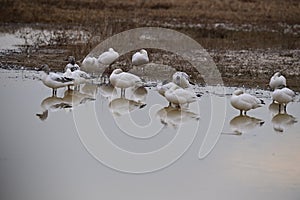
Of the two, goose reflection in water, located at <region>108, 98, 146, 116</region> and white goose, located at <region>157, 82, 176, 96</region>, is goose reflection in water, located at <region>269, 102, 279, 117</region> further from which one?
goose reflection in water, located at <region>108, 98, 146, 116</region>

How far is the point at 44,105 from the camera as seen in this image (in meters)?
6.86

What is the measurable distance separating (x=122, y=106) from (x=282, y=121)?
1.61m

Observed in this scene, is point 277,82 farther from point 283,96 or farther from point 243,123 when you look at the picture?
point 243,123

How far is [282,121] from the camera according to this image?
6.84 meters

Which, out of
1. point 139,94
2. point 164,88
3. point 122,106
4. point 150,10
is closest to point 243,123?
point 164,88

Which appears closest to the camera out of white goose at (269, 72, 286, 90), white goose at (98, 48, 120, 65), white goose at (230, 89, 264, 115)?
white goose at (230, 89, 264, 115)

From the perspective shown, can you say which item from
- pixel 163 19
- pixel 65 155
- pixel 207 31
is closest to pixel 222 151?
pixel 65 155

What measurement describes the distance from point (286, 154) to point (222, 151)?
1.82 ft

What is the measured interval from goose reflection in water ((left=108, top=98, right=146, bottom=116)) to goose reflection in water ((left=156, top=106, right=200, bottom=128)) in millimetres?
287

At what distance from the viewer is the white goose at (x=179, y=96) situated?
22.3 ft

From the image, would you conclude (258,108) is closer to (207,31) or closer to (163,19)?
(207,31)

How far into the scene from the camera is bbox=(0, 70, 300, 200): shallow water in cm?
490

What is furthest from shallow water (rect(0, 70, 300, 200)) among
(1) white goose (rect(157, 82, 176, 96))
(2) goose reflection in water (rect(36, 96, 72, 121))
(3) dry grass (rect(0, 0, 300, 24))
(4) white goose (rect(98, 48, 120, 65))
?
(3) dry grass (rect(0, 0, 300, 24))

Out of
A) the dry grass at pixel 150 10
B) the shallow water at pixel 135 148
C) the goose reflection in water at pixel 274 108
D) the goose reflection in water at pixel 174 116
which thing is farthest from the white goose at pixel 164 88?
the dry grass at pixel 150 10
